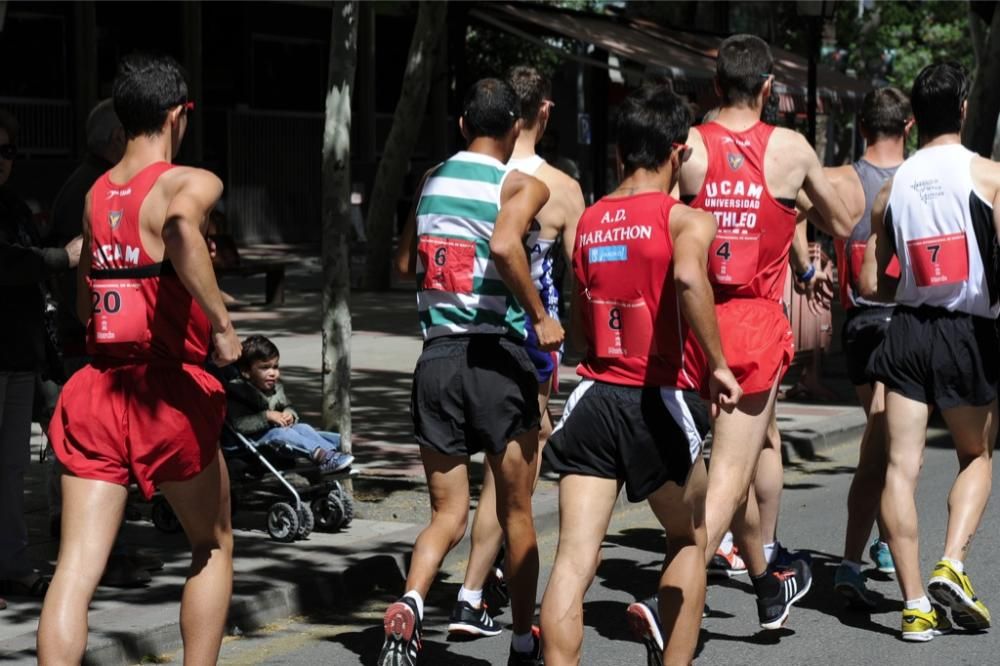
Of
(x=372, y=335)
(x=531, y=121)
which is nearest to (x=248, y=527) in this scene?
(x=531, y=121)

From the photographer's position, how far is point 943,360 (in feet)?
21.3

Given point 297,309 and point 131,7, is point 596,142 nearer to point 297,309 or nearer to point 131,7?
point 131,7

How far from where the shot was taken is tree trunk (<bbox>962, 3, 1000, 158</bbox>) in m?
17.5

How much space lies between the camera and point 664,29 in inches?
1224

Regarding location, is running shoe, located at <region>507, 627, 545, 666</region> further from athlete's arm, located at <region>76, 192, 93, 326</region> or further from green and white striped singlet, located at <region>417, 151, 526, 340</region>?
athlete's arm, located at <region>76, 192, 93, 326</region>

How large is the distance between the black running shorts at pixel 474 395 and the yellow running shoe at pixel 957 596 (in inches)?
69.2

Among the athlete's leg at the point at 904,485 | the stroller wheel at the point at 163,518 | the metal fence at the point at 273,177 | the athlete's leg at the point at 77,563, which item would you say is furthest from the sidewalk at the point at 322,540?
the metal fence at the point at 273,177

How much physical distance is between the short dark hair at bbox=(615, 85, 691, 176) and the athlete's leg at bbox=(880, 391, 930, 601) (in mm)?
1830

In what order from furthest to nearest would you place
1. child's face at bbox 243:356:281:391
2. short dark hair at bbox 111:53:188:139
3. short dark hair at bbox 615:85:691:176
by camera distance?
child's face at bbox 243:356:281:391 < short dark hair at bbox 615:85:691:176 < short dark hair at bbox 111:53:188:139

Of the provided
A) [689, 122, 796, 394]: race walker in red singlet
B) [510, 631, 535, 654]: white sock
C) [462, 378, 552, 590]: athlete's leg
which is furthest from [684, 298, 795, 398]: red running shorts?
[510, 631, 535, 654]: white sock

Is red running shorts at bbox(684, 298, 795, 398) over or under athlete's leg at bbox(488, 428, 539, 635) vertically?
over

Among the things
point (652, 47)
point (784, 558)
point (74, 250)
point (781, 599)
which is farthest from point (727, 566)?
point (652, 47)

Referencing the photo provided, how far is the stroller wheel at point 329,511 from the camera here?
7.96 metres

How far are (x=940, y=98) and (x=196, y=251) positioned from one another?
3.12m
